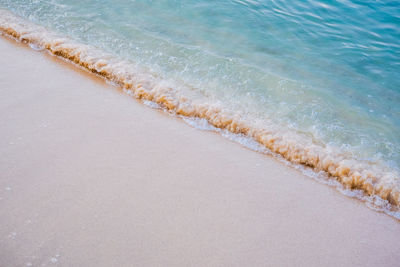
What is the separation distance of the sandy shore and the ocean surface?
0.47m

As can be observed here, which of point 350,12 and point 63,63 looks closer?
point 63,63

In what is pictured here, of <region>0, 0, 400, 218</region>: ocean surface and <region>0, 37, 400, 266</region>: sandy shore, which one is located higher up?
<region>0, 0, 400, 218</region>: ocean surface

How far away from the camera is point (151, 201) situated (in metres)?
2.74

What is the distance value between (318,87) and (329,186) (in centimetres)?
204

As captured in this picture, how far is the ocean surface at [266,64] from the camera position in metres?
3.72

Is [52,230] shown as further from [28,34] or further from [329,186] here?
[28,34]

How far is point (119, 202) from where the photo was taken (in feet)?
8.86

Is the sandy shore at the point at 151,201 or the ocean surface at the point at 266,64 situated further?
the ocean surface at the point at 266,64

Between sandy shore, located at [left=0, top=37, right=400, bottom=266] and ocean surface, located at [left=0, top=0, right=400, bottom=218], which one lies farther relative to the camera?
ocean surface, located at [left=0, top=0, right=400, bottom=218]

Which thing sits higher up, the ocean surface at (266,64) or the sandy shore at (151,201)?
the ocean surface at (266,64)

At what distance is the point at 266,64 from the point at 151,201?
3.46 meters

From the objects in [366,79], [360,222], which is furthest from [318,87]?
[360,222]

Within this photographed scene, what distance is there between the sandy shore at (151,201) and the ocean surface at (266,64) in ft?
1.56

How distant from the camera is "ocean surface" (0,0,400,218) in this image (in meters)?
3.72
